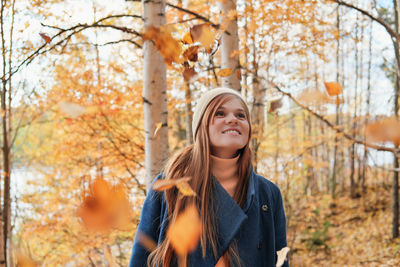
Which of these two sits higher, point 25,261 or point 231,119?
point 231,119

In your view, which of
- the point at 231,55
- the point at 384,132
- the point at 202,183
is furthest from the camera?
the point at 231,55

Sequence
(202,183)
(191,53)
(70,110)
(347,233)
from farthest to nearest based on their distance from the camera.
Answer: (347,233) → (70,110) → (191,53) → (202,183)

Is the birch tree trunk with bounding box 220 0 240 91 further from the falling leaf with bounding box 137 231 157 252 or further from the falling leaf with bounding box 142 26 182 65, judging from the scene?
the falling leaf with bounding box 137 231 157 252

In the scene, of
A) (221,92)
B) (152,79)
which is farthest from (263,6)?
(221,92)

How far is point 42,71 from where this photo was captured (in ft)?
14.5

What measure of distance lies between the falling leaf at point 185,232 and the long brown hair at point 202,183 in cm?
2

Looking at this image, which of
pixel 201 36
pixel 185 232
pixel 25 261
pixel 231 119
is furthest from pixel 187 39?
pixel 25 261

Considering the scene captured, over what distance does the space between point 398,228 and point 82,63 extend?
8.54 m

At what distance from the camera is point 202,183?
139 centimetres

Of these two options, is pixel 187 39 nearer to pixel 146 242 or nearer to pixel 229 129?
pixel 229 129

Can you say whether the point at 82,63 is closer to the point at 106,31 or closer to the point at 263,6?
the point at 106,31

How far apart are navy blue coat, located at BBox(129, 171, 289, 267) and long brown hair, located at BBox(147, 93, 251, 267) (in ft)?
0.13

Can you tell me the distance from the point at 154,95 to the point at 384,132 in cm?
163

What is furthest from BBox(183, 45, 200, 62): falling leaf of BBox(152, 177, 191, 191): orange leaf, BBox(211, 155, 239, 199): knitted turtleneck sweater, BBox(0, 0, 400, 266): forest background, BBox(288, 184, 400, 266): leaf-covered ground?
BBox(288, 184, 400, 266): leaf-covered ground
